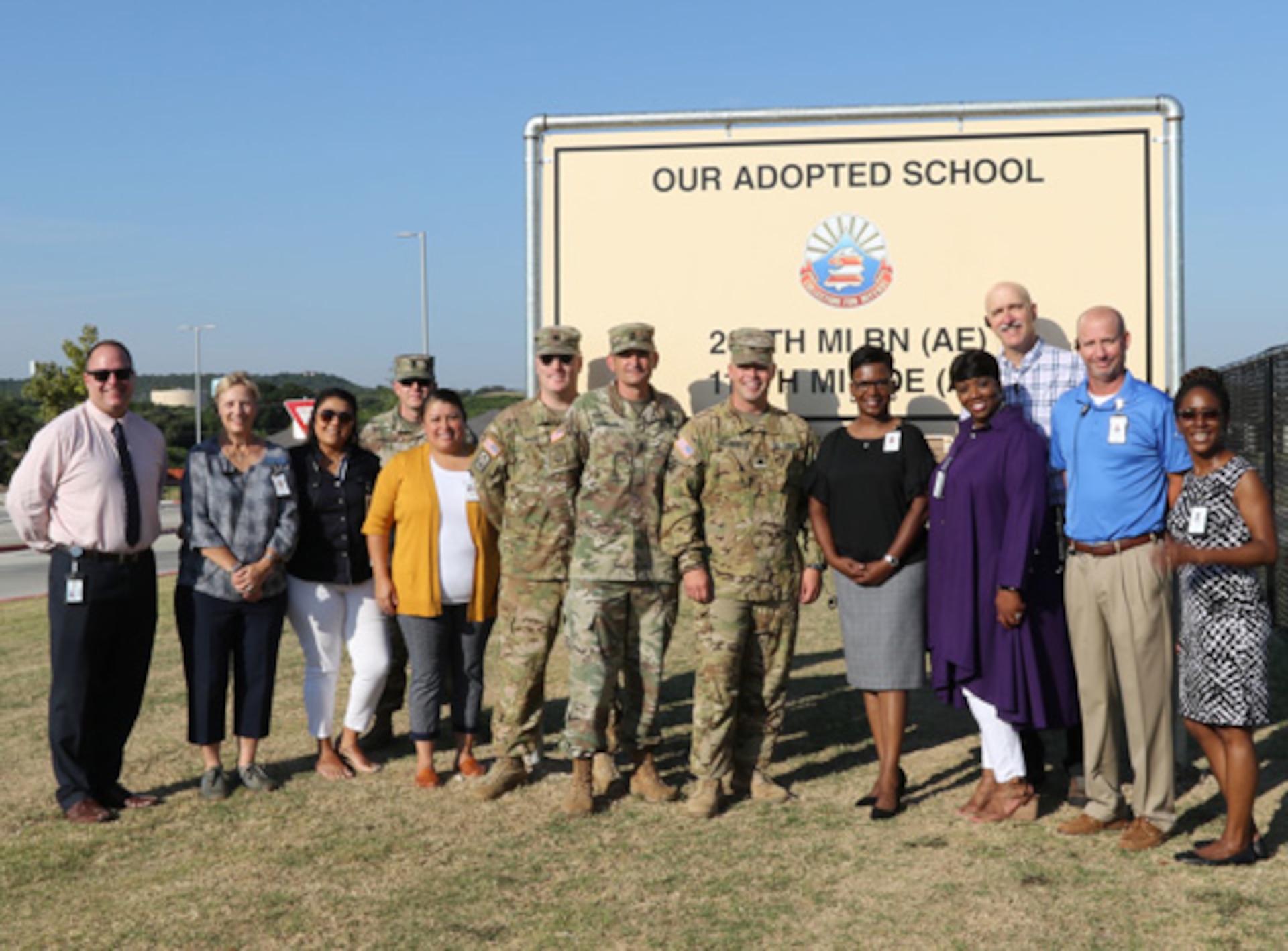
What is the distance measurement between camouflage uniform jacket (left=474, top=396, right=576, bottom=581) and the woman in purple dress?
1544mm

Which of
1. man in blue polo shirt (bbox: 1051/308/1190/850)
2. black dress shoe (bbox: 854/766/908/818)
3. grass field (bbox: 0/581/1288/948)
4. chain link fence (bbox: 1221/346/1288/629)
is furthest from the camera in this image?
chain link fence (bbox: 1221/346/1288/629)

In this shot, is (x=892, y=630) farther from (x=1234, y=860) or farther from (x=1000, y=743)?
(x=1234, y=860)

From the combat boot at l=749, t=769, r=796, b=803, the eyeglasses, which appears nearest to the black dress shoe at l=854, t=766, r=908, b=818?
the combat boot at l=749, t=769, r=796, b=803

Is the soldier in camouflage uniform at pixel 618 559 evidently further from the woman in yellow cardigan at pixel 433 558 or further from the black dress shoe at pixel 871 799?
the black dress shoe at pixel 871 799

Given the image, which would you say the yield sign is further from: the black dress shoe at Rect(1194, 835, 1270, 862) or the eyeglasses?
the black dress shoe at Rect(1194, 835, 1270, 862)

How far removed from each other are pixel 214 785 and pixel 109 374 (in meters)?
1.82

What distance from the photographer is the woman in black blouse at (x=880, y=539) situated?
512 cm

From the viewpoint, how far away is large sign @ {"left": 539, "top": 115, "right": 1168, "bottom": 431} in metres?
6.09

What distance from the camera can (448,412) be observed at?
227 inches

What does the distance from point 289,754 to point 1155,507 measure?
4.18m

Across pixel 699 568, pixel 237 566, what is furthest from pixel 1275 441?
pixel 237 566

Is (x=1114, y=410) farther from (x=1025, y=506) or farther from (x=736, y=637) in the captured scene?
(x=736, y=637)

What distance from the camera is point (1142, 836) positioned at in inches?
182

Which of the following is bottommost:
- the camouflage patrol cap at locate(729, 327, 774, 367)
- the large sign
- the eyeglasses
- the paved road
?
the paved road
